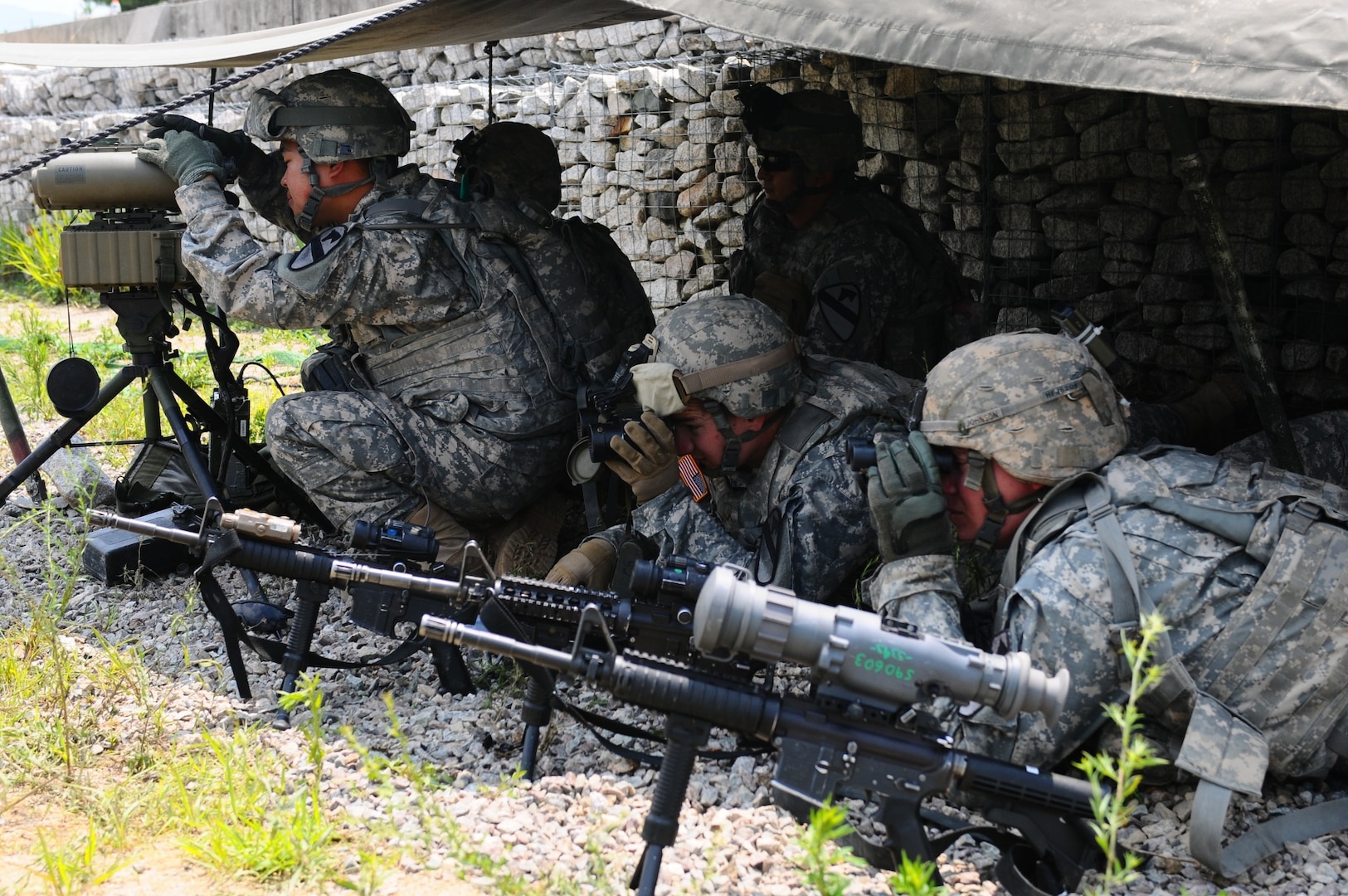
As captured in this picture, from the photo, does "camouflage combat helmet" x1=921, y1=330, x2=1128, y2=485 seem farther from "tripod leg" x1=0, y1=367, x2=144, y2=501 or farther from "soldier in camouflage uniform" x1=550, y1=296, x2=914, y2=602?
"tripod leg" x1=0, y1=367, x2=144, y2=501

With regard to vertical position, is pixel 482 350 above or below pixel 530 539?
above

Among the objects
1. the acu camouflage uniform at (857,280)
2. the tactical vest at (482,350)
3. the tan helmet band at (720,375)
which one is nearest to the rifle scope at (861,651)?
the tan helmet band at (720,375)

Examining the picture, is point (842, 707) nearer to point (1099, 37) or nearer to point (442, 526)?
point (1099, 37)

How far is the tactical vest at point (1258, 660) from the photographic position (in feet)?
8.76

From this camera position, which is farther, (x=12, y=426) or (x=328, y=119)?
(x=12, y=426)

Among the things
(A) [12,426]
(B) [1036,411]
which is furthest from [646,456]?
(A) [12,426]

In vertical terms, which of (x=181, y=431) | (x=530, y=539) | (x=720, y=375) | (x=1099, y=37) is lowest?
(x=530, y=539)

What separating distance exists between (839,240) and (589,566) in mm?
2270

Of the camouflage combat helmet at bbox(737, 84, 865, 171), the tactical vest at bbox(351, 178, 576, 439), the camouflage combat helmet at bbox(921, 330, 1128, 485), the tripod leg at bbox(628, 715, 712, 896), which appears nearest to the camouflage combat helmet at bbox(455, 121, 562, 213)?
the tactical vest at bbox(351, 178, 576, 439)

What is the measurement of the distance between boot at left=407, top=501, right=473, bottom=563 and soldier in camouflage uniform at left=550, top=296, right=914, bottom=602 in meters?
0.86

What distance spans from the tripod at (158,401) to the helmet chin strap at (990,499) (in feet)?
8.93

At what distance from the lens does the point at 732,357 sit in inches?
151

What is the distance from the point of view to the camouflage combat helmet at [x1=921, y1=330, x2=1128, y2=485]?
119 inches

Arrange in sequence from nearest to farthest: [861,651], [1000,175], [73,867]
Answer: [861,651]
[73,867]
[1000,175]
